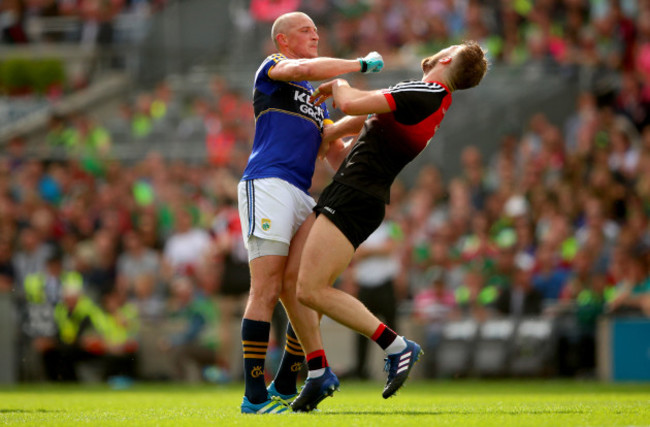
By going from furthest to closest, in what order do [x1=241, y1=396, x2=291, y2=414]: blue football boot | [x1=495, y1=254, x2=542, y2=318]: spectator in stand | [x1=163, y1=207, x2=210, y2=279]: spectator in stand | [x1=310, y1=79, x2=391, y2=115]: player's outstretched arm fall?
[x1=163, y1=207, x2=210, y2=279]: spectator in stand, [x1=495, y1=254, x2=542, y2=318]: spectator in stand, [x1=241, y1=396, x2=291, y2=414]: blue football boot, [x1=310, y1=79, x2=391, y2=115]: player's outstretched arm

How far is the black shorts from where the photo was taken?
6852 mm

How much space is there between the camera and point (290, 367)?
24.0 ft

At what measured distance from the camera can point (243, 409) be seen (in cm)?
697

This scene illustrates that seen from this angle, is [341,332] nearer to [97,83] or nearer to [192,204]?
[192,204]

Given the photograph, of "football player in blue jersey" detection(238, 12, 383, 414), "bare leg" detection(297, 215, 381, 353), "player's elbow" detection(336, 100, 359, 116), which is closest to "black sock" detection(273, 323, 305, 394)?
"football player in blue jersey" detection(238, 12, 383, 414)

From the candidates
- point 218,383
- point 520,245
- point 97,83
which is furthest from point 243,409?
point 97,83

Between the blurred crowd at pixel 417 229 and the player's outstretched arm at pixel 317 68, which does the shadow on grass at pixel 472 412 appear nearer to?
the player's outstretched arm at pixel 317 68

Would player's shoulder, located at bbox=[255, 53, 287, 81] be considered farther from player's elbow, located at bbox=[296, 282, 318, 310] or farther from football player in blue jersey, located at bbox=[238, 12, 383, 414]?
player's elbow, located at bbox=[296, 282, 318, 310]

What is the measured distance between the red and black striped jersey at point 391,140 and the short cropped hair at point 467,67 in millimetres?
101

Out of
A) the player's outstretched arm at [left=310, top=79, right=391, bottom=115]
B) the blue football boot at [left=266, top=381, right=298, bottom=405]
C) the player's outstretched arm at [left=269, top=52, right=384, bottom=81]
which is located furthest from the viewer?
the blue football boot at [left=266, top=381, right=298, bottom=405]

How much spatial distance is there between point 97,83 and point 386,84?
880cm

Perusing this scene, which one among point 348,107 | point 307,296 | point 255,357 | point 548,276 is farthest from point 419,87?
point 548,276

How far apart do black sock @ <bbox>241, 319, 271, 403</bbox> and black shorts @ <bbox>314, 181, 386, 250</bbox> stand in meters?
0.79

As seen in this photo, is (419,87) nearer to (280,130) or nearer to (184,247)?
(280,130)
